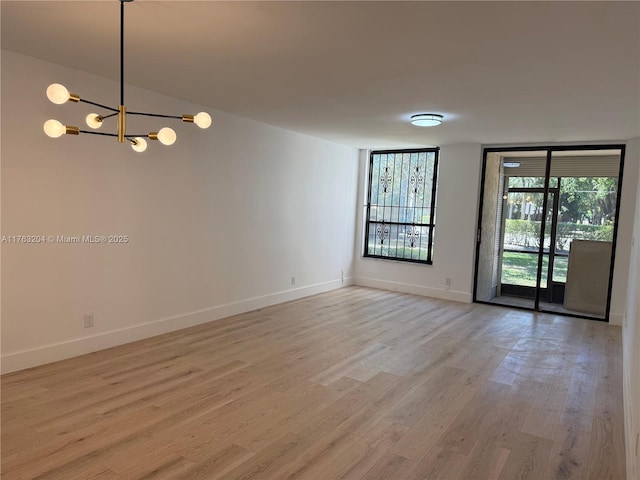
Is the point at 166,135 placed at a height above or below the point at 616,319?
above

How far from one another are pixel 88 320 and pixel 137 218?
1039mm

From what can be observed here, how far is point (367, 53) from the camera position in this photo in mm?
2910

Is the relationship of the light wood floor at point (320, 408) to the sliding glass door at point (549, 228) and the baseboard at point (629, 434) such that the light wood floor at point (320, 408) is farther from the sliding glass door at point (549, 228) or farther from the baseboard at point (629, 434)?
the sliding glass door at point (549, 228)

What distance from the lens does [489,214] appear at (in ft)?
22.3

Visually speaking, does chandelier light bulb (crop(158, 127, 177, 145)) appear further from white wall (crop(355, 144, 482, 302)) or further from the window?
the window

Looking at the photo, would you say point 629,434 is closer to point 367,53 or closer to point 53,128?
Result: point 367,53

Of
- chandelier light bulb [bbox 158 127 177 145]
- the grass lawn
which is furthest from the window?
chandelier light bulb [bbox 158 127 177 145]

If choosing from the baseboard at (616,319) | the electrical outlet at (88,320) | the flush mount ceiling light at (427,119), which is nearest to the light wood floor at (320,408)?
the electrical outlet at (88,320)

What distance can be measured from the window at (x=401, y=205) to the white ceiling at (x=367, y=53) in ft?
8.22

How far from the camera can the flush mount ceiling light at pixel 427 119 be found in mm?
4621

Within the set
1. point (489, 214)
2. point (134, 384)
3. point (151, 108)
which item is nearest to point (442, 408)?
point (134, 384)

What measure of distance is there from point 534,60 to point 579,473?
254 cm

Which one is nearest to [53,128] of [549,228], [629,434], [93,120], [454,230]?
[93,120]

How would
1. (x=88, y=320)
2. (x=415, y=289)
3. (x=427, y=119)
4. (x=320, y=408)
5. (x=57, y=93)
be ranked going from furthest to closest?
(x=415, y=289), (x=427, y=119), (x=88, y=320), (x=320, y=408), (x=57, y=93)
